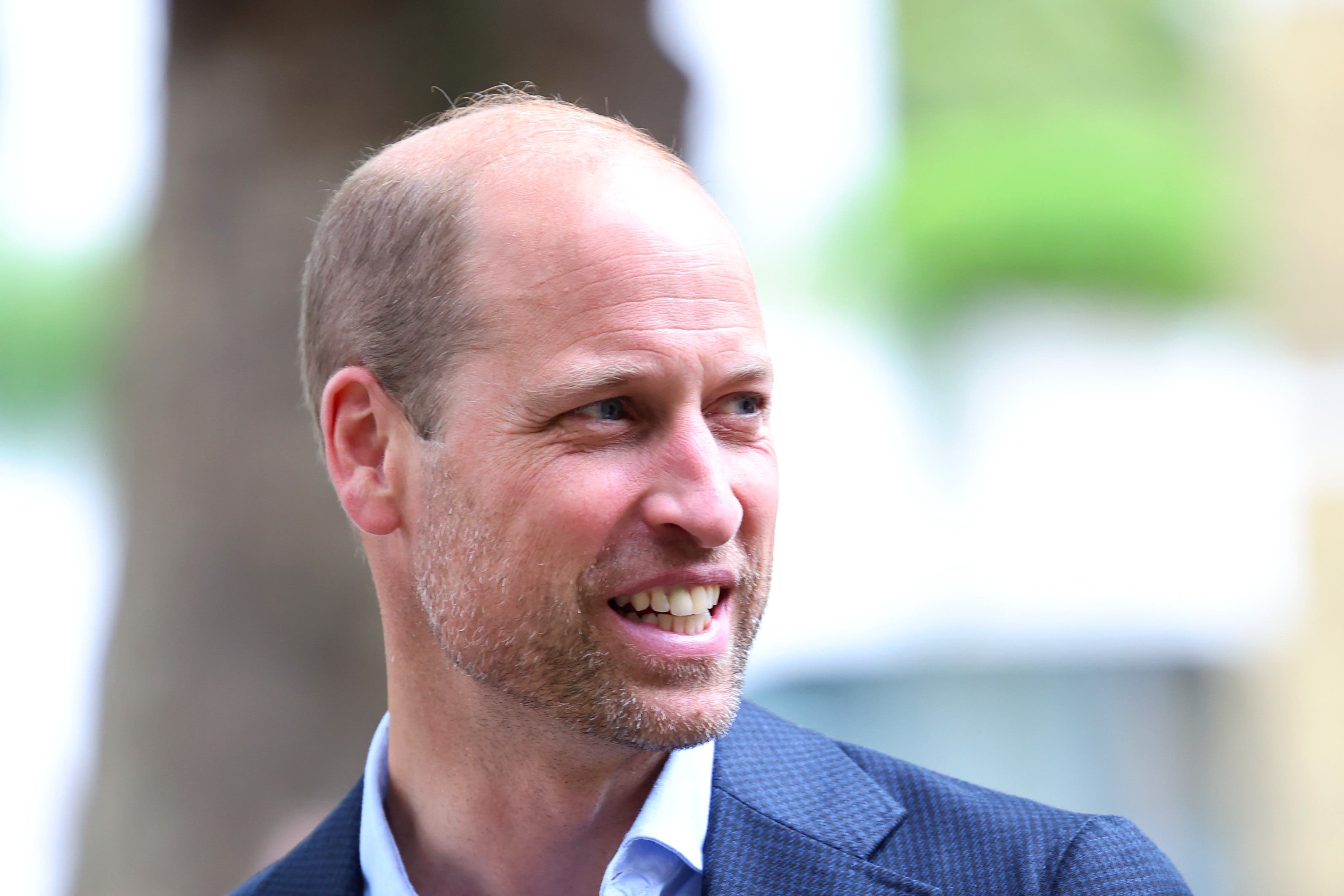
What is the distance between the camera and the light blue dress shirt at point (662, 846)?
2.24 m

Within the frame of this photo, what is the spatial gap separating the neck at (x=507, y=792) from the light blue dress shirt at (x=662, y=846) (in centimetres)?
5

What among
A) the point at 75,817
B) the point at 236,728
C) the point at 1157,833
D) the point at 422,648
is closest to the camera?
the point at 422,648

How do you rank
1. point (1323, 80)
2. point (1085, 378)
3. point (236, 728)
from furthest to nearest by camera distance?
point (1085, 378) < point (1323, 80) < point (236, 728)

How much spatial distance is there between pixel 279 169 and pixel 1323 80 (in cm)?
788

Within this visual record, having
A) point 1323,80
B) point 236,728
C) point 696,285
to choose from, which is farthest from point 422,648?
point 1323,80

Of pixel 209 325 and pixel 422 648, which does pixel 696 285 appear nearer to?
pixel 422 648

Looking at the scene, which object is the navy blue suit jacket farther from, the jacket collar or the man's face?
the man's face

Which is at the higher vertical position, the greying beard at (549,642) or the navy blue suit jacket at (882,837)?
the greying beard at (549,642)

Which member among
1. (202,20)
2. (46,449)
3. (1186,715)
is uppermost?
(202,20)

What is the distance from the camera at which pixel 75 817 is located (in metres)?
4.11

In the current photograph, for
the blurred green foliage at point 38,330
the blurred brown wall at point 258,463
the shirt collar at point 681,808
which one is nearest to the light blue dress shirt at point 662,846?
the shirt collar at point 681,808

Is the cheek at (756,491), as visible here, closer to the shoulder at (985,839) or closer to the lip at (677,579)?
the lip at (677,579)

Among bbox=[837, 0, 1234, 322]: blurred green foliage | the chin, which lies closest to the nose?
the chin

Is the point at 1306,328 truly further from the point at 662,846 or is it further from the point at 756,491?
the point at 662,846
